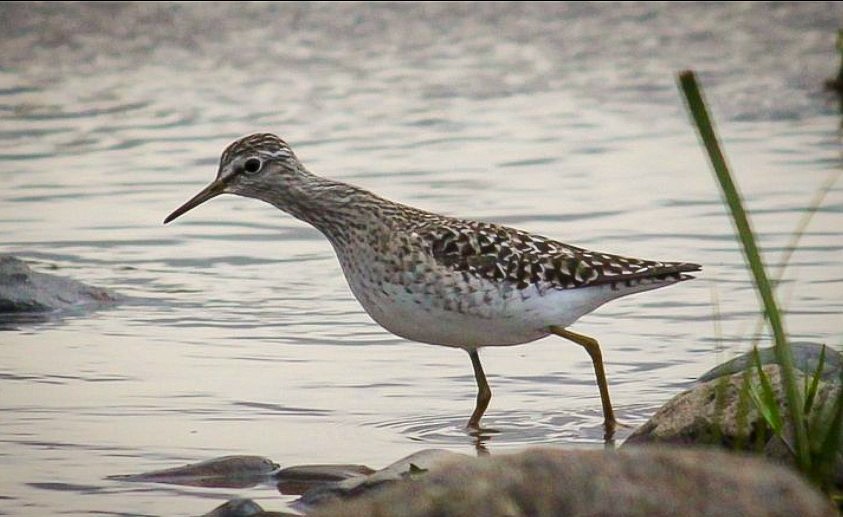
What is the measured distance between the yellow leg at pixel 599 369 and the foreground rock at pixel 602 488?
10.8 feet

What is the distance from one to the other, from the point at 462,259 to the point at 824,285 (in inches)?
110

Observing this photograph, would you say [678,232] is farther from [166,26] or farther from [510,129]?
[166,26]

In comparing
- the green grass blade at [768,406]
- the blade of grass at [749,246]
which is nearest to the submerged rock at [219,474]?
the green grass blade at [768,406]

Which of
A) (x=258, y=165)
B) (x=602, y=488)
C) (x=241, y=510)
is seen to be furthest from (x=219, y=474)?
(x=602, y=488)

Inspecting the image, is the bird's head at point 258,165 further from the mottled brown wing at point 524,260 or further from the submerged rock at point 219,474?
the submerged rock at point 219,474

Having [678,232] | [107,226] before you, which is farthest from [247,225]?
[678,232]

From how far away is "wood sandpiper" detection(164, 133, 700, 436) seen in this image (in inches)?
310

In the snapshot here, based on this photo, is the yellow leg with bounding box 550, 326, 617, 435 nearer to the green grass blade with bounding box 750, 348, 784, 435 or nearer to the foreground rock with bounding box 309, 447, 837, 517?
the green grass blade with bounding box 750, 348, 784, 435

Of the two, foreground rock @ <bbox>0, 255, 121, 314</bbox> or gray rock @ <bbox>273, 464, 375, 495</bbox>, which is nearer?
gray rock @ <bbox>273, 464, 375, 495</bbox>

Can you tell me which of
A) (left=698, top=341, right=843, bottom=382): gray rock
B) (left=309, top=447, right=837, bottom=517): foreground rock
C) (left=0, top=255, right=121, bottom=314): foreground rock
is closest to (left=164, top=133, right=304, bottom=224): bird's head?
(left=0, top=255, right=121, bottom=314): foreground rock

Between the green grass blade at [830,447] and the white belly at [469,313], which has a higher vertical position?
the white belly at [469,313]

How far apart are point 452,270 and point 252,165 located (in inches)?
48.4

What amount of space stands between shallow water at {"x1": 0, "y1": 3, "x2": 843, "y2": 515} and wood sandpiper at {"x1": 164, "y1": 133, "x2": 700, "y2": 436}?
39 centimetres

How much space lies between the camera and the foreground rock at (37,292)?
9820 millimetres
